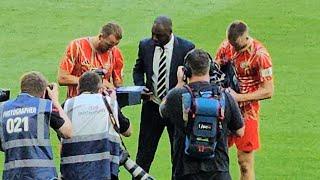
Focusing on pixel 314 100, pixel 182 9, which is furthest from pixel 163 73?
pixel 182 9

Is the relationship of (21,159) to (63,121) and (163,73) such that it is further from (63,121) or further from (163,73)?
(163,73)

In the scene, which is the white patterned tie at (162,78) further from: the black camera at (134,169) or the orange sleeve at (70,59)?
the black camera at (134,169)

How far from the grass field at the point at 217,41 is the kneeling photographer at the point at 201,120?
10.5 feet

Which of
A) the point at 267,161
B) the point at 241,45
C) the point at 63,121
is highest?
the point at 241,45

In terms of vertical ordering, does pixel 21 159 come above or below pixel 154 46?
below

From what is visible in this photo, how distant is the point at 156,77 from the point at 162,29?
0.56 m

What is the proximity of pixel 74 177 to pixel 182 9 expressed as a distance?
14.7m

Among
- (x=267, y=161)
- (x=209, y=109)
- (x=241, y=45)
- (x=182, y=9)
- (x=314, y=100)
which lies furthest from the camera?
(x=182, y=9)

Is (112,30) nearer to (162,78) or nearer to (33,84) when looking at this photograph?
(162,78)

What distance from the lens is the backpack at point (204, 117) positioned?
8148 millimetres

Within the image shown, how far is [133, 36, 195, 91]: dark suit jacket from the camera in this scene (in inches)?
410

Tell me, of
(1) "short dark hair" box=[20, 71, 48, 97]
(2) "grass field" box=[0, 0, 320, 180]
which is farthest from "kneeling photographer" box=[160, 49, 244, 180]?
(2) "grass field" box=[0, 0, 320, 180]

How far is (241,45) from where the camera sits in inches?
396

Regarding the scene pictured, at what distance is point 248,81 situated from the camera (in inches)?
406
